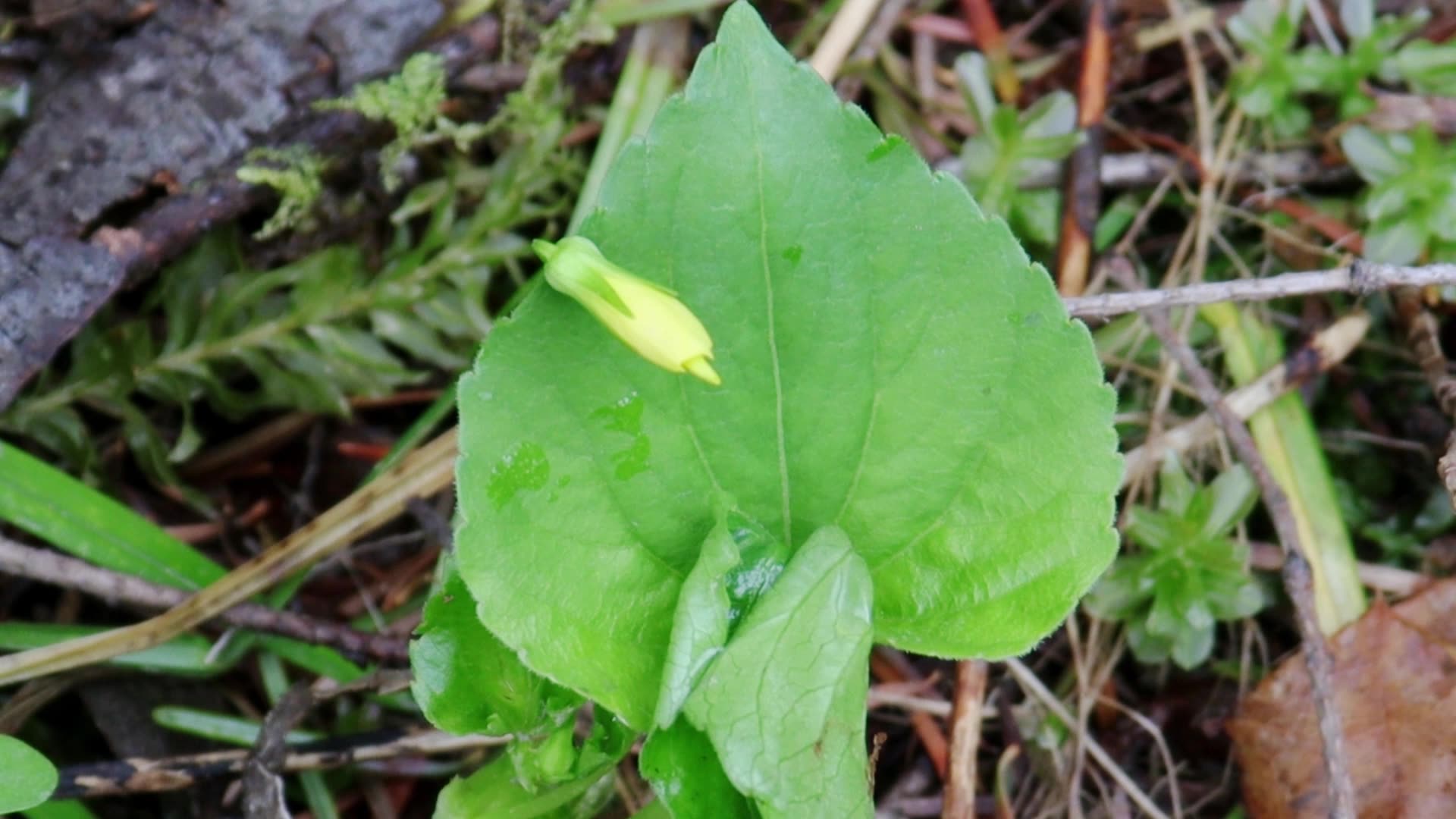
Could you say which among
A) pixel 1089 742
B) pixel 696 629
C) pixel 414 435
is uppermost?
pixel 696 629

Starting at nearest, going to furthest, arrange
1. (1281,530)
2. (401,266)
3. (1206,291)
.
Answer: (1206,291), (1281,530), (401,266)

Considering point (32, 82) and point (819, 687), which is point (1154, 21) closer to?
point (819, 687)

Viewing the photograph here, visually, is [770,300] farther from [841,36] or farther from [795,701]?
[841,36]

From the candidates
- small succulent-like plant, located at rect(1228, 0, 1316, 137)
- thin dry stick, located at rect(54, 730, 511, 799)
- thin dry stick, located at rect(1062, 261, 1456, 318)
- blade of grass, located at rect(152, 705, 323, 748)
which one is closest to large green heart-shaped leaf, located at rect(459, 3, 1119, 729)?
thin dry stick, located at rect(1062, 261, 1456, 318)

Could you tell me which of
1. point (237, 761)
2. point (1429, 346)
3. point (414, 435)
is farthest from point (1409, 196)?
point (237, 761)

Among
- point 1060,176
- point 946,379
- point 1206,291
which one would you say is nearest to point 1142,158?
point 1060,176

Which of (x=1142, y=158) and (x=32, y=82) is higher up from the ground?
(x=32, y=82)

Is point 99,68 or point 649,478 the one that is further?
point 99,68
